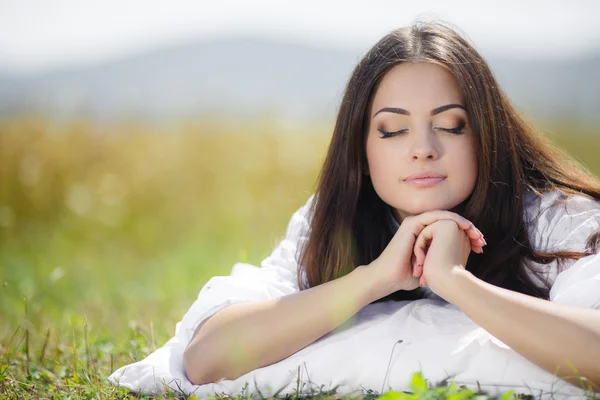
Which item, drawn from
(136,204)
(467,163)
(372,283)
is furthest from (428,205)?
(136,204)

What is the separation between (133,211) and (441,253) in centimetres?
780

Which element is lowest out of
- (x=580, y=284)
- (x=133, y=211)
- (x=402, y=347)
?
(x=133, y=211)

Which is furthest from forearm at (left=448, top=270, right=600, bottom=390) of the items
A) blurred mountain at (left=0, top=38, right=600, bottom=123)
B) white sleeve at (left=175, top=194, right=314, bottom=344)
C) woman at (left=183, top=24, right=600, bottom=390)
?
blurred mountain at (left=0, top=38, right=600, bottom=123)

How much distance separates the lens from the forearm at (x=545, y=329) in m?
2.30

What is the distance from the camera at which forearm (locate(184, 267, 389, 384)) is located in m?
2.72

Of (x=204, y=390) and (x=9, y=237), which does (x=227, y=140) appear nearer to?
(x=9, y=237)

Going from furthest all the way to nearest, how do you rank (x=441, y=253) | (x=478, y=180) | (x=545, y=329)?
(x=478, y=180) → (x=441, y=253) → (x=545, y=329)

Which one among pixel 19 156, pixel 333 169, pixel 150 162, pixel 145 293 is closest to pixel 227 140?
pixel 150 162

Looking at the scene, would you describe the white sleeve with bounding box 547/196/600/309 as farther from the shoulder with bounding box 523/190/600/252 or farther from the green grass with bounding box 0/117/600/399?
the green grass with bounding box 0/117/600/399

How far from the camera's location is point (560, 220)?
9.75 feet

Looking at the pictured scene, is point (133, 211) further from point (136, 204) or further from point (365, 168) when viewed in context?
point (365, 168)

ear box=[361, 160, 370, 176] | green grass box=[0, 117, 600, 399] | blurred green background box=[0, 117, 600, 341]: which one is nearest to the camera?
ear box=[361, 160, 370, 176]

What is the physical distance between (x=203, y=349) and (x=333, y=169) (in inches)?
43.9

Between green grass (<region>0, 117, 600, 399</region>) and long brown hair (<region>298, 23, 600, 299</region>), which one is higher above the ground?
long brown hair (<region>298, 23, 600, 299</region>)
